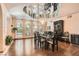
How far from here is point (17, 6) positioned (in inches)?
116

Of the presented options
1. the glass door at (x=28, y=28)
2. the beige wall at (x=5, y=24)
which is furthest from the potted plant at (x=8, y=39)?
the glass door at (x=28, y=28)

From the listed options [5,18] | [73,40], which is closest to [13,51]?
[5,18]

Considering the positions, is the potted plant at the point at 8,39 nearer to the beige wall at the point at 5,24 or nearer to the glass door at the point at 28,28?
the beige wall at the point at 5,24

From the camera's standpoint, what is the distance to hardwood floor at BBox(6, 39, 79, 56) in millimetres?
2916

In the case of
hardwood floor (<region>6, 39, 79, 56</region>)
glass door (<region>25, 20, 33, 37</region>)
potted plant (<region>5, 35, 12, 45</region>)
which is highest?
glass door (<region>25, 20, 33, 37</region>)

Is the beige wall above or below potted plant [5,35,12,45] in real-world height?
above

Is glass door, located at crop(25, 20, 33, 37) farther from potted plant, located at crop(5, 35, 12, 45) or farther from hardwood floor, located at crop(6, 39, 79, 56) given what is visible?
potted plant, located at crop(5, 35, 12, 45)

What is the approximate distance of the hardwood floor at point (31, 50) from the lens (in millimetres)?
2916

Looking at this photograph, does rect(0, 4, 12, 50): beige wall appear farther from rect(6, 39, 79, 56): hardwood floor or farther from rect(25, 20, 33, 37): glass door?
rect(25, 20, 33, 37): glass door

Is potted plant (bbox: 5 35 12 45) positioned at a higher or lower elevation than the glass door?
lower

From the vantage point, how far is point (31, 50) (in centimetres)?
294

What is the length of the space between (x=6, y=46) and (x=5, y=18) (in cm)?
56

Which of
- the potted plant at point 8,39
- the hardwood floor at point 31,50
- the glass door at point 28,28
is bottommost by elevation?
the hardwood floor at point 31,50

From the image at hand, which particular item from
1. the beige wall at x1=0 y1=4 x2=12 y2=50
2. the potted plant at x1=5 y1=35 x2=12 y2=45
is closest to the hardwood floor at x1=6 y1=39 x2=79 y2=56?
the potted plant at x1=5 y1=35 x2=12 y2=45
